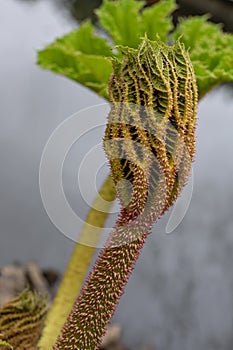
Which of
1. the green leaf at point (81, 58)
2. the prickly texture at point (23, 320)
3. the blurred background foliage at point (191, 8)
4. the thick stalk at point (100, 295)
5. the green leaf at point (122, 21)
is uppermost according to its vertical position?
the blurred background foliage at point (191, 8)

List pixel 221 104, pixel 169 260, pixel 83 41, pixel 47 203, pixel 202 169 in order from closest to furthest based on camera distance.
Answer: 1. pixel 47 203
2. pixel 83 41
3. pixel 169 260
4. pixel 202 169
5. pixel 221 104

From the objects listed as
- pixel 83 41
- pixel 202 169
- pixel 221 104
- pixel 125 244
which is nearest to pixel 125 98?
pixel 125 244

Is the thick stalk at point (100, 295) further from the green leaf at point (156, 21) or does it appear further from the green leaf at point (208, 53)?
the green leaf at point (156, 21)

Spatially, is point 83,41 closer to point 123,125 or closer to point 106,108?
point 106,108

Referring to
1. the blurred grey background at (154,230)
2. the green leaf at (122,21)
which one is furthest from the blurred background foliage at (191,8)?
the green leaf at (122,21)

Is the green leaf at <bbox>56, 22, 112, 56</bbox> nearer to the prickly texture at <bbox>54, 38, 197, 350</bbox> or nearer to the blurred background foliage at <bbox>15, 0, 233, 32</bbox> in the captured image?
the prickly texture at <bbox>54, 38, 197, 350</bbox>

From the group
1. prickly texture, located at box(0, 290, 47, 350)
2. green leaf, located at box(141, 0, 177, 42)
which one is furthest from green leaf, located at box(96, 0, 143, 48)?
prickly texture, located at box(0, 290, 47, 350)

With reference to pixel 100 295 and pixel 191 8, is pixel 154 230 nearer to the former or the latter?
pixel 100 295
